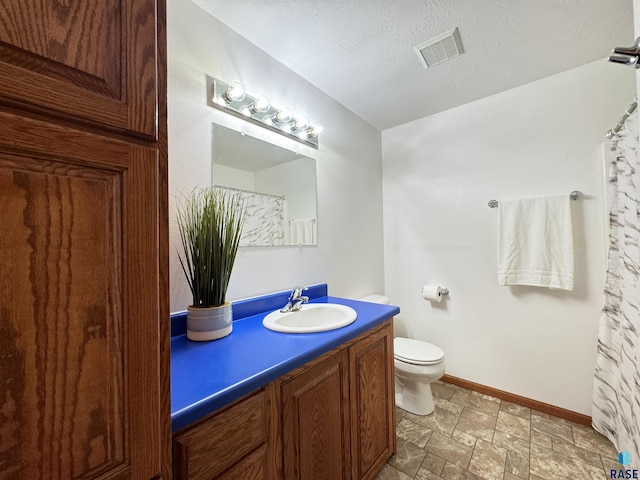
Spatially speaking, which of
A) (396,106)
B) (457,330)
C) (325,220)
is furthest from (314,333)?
(396,106)

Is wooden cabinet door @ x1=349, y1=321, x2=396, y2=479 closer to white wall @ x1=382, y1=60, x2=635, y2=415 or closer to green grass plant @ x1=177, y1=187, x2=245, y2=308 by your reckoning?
green grass plant @ x1=177, y1=187, x2=245, y2=308

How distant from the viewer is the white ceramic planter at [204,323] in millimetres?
976

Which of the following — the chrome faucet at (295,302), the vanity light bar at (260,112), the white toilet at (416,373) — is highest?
the vanity light bar at (260,112)

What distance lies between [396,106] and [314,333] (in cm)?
188

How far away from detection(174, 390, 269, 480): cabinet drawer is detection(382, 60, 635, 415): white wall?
1.82 meters

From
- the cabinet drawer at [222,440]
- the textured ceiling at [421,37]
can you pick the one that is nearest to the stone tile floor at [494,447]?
the cabinet drawer at [222,440]

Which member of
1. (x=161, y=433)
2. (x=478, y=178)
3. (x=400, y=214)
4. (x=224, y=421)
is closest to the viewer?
(x=161, y=433)

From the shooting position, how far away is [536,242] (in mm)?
1698

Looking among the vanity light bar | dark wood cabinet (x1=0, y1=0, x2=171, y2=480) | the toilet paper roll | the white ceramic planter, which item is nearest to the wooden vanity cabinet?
dark wood cabinet (x1=0, y1=0, x2=171, y2=480)

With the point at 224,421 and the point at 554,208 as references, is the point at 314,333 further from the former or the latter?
the point at 554,208

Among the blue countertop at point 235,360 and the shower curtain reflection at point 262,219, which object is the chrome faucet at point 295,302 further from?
the shower curtain reflection at point 262,219

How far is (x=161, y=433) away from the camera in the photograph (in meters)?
0.48

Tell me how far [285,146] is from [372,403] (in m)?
1.47

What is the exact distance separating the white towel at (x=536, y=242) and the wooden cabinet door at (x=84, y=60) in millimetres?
2111
